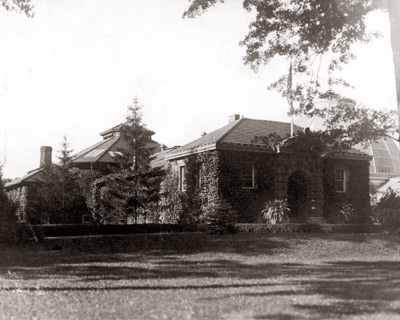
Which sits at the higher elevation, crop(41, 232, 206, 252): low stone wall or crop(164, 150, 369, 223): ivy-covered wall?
crop(164, 150, 369, 223): ivy-covered wall

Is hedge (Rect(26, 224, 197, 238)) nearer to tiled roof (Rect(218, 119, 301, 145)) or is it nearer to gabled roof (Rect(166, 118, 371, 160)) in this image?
gabled roof (Rect(166, 118, 371, 160))

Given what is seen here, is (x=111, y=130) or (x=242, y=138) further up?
(x=111, y=130)

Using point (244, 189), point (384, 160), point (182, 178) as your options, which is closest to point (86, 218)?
point (182, 178)

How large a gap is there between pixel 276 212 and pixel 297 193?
441cm

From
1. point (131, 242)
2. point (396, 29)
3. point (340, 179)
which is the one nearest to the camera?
point (396, 29)

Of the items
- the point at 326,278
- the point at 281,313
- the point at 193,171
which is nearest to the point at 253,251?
the point at 326,278

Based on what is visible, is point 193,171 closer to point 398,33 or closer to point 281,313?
point 398,33

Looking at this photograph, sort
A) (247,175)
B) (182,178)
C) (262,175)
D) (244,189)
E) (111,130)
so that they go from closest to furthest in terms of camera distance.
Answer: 1. (244,189)
2. (247,175)
3. (262,175)
4. (182,178)
5. (111,130)

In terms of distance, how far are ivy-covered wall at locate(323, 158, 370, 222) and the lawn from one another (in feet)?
43.8

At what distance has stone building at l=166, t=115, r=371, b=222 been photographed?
97.5 ft

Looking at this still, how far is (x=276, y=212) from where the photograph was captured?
93.2 ft

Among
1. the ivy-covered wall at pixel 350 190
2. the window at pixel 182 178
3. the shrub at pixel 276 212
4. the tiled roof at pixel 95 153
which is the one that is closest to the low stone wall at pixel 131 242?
the shrub at pixel 276 212

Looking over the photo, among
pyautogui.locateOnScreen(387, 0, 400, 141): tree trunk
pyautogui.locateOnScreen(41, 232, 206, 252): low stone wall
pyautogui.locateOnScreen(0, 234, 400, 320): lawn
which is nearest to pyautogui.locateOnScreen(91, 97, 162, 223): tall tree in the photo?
pyautogui.locateOnScreen(41, 232, 206, 252): low stone wall

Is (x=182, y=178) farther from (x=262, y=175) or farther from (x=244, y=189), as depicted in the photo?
(x=262, y=175)
